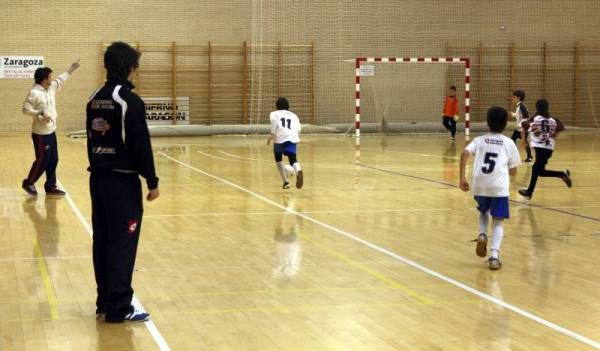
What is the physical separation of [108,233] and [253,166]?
1284 centimetres

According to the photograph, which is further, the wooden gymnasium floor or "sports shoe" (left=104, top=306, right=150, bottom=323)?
"sports shoe" (left=104, top=306, right=150, bottom=323)

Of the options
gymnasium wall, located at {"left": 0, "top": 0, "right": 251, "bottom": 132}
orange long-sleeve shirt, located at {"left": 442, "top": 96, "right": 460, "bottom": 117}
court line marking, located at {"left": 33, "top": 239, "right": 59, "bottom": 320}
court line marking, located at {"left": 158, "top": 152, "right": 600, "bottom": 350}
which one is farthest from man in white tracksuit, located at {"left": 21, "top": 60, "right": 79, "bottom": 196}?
orange long-sleeve shirt, located at {"left": 442, "top": 96, "right": 460, "bottom": 117}

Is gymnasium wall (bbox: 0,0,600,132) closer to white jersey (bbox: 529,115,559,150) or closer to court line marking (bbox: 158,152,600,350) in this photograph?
court line marking (bbox: 158,152,600,350)

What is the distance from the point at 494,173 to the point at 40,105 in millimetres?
7626

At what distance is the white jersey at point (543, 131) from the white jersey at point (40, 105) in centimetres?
692

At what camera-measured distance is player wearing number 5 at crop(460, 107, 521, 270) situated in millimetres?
8664

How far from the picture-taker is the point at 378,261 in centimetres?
901

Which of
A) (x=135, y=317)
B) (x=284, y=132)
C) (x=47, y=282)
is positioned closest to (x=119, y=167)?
(x=135, y=317)

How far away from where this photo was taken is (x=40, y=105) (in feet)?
44.9

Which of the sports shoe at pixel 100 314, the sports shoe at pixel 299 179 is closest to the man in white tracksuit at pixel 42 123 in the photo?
the sports shoe at pixel 299 179

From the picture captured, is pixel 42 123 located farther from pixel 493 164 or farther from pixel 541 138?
pixel 493 164

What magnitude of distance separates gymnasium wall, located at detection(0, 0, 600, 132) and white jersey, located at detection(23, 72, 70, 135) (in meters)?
16.6

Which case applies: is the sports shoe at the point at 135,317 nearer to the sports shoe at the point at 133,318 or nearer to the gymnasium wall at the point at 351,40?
the sports shoe at the point at 133,318

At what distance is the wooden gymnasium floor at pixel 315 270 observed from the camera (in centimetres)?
628
